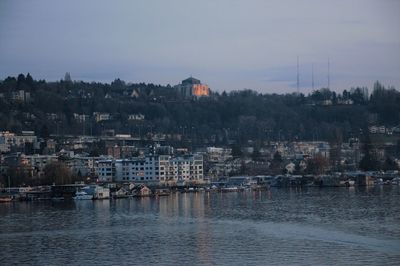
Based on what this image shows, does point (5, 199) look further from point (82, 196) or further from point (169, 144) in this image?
point (169, 144)

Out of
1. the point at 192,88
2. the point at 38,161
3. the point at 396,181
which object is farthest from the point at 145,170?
the point at 192,88

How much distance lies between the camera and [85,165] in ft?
114

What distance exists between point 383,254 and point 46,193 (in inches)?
696

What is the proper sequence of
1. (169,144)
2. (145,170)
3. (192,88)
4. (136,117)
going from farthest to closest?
(192,88) → (136,117) → (169,144) → (145,170)

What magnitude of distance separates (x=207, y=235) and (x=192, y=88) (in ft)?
205

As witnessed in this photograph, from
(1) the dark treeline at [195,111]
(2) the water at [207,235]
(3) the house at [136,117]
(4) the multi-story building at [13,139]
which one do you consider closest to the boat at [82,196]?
(2) the water at [207,235]

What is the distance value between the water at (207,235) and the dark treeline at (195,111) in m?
29.7

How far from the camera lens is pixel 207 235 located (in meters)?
13.6

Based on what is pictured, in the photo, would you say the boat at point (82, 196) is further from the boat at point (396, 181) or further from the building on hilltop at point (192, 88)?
the building on hilltop at point (192, 88)

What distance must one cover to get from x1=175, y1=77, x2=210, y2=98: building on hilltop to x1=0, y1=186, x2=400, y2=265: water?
54.2m

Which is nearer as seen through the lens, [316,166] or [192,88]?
[316,166]

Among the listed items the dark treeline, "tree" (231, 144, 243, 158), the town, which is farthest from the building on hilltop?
"tree" (231, 144, 243, 158)

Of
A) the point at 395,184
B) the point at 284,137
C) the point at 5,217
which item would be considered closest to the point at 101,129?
the point at 284,137

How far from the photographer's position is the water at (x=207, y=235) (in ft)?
36.4
